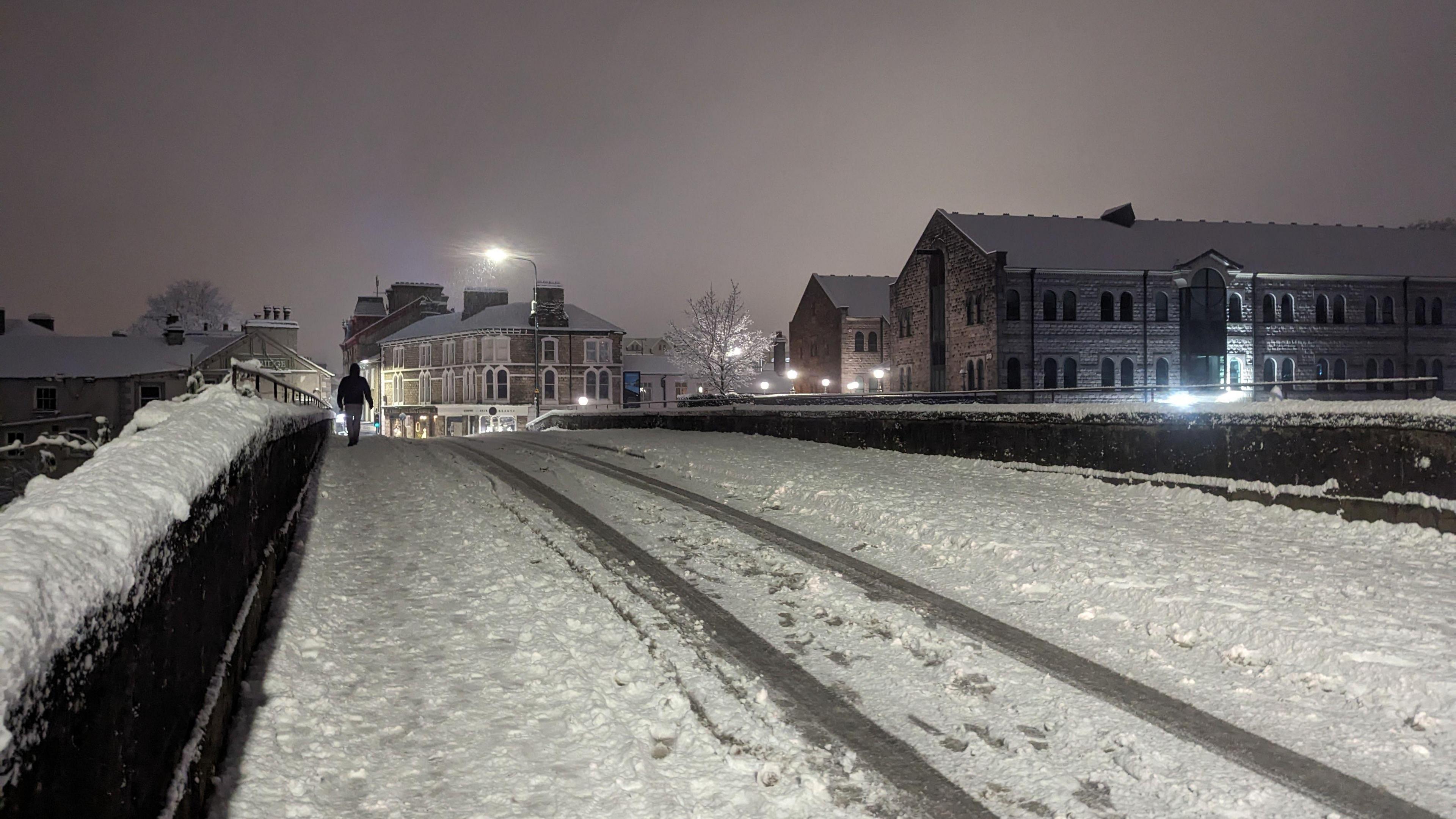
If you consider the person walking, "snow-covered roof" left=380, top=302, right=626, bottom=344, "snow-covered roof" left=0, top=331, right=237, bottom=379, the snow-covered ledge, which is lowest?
the snow-covered ledge

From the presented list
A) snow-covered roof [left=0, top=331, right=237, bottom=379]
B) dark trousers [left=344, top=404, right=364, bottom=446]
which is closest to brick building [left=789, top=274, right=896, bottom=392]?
snow-covered roof [left=0, top=331, right=237, bottom=379]

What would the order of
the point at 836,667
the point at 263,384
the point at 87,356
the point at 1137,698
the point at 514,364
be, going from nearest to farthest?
the point at 1137,698, the point at 836,667, the point at 263,384, the point at 87,356, the point at 514,364

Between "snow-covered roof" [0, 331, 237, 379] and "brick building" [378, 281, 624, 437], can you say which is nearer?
"snow-covered roof" [0, 331, 237, 379]

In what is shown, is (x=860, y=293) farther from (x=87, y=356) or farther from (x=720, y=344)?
(x=87, y=356)

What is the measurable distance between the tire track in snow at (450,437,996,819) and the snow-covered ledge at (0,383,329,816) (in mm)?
2870

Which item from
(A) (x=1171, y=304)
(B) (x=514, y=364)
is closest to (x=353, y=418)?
(A) (x=1171, y=304)

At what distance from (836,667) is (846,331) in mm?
→ 63992

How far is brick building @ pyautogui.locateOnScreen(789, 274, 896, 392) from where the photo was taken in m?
68.4

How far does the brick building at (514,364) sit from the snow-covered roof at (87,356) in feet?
55.9

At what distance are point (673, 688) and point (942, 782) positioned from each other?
5.35ft

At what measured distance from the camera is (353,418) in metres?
20.1

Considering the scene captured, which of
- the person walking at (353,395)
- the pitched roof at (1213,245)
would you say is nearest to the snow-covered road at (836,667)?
the person walking at (353,395)

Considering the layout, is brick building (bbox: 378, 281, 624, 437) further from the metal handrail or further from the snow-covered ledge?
the snow-covered ledge

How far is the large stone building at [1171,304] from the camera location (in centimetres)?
4756
